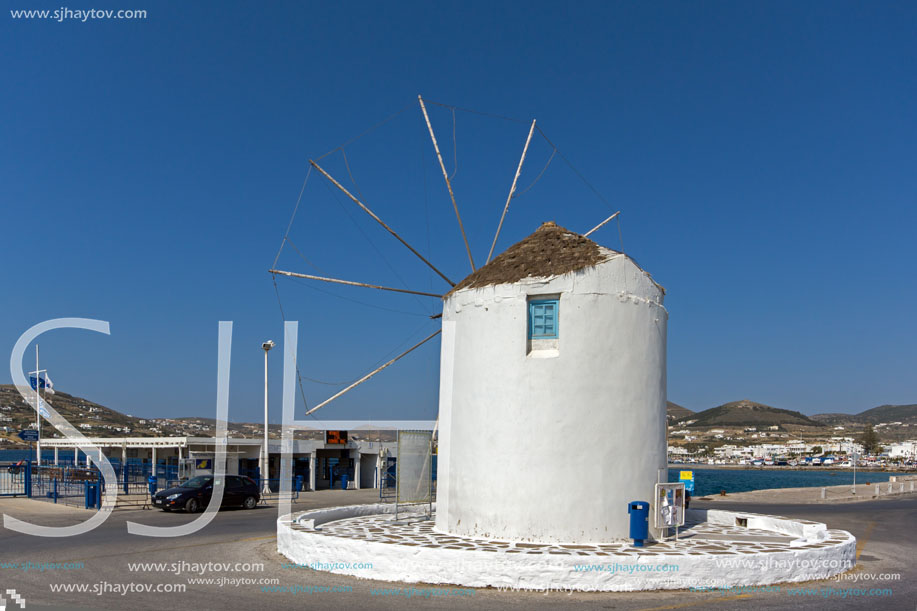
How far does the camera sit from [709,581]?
38.8ft

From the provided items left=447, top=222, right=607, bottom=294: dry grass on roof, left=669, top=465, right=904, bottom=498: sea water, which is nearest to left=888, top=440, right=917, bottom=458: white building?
left=669, top=465, right=904, bottom=498: sea water

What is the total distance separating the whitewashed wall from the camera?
14648mm

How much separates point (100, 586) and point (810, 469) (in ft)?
687

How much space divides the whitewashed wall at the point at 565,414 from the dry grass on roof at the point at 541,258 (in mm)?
241

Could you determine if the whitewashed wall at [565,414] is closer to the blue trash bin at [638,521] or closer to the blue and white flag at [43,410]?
the blue trash bin at [638,521]

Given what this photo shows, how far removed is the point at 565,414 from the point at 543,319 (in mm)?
1943

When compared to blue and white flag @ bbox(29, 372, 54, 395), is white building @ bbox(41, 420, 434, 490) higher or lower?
lower

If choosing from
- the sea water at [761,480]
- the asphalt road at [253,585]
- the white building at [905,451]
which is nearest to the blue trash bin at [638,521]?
the asphalt road at [253,585]

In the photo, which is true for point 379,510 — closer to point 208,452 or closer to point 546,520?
point 546,520

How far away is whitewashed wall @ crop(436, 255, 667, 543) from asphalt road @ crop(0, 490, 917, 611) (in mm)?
3156

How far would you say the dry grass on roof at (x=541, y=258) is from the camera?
15469 millimetres

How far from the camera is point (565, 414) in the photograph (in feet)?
48.2

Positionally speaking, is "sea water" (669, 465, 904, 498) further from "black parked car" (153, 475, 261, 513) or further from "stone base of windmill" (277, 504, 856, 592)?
"stone base of windmill" (277, 504, 856, 592)

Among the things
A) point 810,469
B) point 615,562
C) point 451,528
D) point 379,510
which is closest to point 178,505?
point 379,510
